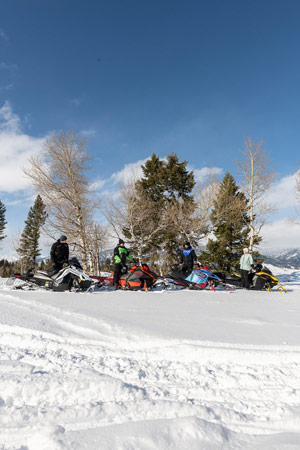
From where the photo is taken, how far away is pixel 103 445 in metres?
1.37

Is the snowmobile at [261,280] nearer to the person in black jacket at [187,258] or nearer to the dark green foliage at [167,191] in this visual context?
the person in black jacket at [187,258]

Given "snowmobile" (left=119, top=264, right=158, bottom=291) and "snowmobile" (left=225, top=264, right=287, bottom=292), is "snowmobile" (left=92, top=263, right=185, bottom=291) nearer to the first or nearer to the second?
"snowmobile" (left=119, top=264, right=158, bottom=291)

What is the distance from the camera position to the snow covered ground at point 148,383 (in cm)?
145

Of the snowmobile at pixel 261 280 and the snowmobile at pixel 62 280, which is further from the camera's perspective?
the snowmobile at pixel 261 280

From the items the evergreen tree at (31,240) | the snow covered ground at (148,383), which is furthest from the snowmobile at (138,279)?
the evergreen tree at (31,240)

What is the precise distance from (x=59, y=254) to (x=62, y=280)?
1.00m

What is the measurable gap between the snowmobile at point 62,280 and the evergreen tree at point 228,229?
41.3 ft

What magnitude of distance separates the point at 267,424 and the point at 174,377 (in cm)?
78

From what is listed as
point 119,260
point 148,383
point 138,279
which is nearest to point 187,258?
point 138,279

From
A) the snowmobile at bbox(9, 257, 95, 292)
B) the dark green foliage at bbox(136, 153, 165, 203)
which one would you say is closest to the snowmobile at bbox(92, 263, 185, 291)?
the snowmobile at bbox(9, 257, 95, 292)

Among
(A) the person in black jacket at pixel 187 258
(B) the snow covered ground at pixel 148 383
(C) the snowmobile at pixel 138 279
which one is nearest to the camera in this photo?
(B) the snow covered ground at pixel 148 383

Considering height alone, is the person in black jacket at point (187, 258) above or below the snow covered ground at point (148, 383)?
above

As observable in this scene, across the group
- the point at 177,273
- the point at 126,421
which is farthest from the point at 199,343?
the point at 177,273

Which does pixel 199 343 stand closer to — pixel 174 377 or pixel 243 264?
pixel 174 377
